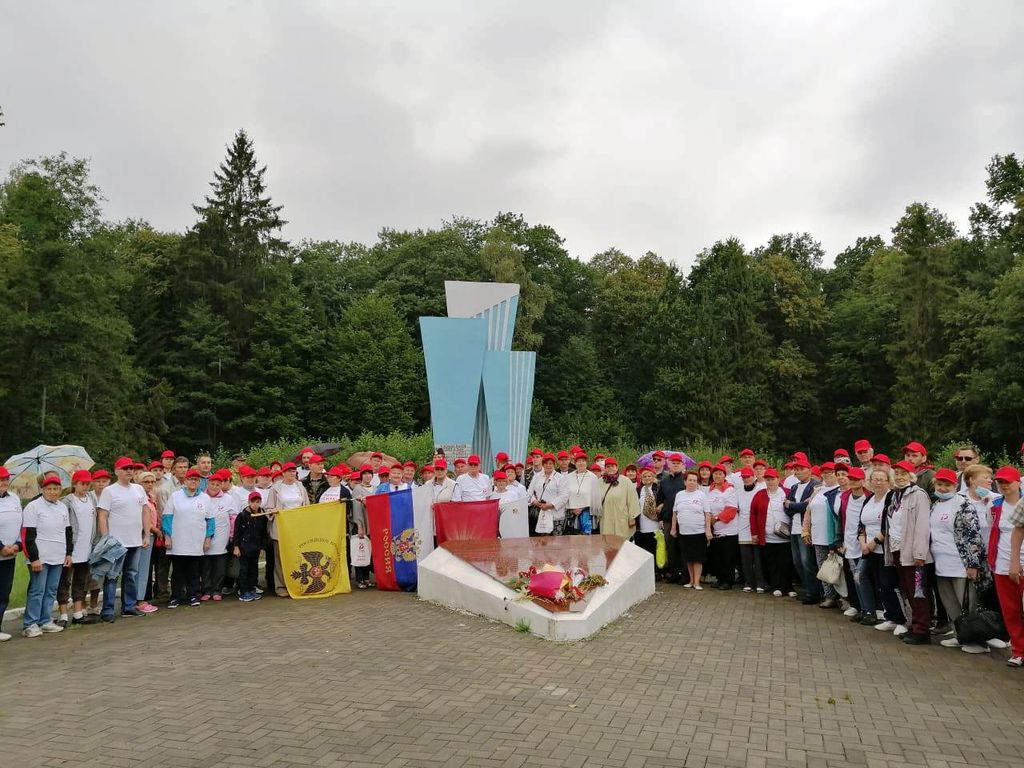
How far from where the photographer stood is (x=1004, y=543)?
660 cm

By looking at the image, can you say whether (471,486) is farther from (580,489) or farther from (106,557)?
(106,557)

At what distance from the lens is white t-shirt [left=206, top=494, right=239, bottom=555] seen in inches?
378

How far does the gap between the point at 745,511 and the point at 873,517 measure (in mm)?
2405

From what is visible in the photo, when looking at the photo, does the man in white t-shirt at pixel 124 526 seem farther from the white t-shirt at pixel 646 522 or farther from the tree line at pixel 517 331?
the tree line at pixel 517 331

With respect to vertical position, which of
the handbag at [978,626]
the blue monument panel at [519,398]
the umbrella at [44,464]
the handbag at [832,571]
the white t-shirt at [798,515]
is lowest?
the handbag at [978,626]

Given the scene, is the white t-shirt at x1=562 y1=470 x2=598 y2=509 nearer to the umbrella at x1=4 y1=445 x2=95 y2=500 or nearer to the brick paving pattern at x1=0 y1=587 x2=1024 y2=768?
the brick paving pattern at x1=0 y1=587 x2=1024 y2=768

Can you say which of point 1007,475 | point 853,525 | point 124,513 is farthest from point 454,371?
point 1007,475

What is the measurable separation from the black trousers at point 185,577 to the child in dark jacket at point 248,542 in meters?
0.49

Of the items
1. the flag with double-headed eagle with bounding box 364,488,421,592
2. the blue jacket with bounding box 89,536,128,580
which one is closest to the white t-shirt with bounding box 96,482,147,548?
the blue jacket with bounding box 89,536,128,580

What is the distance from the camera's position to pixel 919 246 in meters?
36.4

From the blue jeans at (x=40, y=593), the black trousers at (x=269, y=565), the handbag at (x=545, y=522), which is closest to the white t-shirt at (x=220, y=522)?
the black trousers at (x=269, y=565)

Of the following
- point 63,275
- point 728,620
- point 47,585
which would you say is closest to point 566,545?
point 728,620

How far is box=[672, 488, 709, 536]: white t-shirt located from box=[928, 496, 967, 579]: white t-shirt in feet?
11.3

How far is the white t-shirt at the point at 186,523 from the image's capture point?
937 cm
